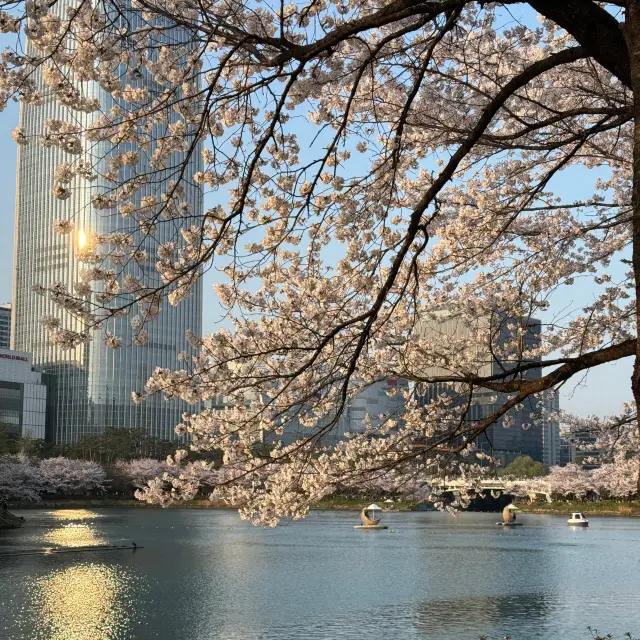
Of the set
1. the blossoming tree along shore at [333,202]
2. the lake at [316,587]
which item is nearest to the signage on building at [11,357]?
the lake at [316,587]

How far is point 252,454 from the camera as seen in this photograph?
9695mm

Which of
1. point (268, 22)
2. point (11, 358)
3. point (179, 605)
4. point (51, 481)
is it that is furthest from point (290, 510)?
point (11, 358)

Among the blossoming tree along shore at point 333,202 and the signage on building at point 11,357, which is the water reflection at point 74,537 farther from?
the signage on building at point 11,357

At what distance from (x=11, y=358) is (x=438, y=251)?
371ft

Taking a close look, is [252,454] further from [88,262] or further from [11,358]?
[11,358]

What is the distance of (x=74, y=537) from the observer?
4491 centimetres

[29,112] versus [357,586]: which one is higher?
[29,112]

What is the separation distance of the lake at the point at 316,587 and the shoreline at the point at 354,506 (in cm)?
2972

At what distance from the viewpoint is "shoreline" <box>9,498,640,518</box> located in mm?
78125

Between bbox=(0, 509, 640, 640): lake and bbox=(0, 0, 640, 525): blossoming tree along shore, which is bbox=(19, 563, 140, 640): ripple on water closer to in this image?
bbox=(0, 509, 640, 640): lake

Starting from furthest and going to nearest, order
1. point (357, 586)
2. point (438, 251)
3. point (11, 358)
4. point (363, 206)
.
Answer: point (11, 358) → point (357, 586) → point (438, 251) → point (363, 206)

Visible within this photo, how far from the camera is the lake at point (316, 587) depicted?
852 inches

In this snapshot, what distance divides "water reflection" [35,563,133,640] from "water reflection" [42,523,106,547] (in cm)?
949

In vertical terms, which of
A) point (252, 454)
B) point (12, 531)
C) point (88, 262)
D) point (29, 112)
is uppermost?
point (29, 112)
